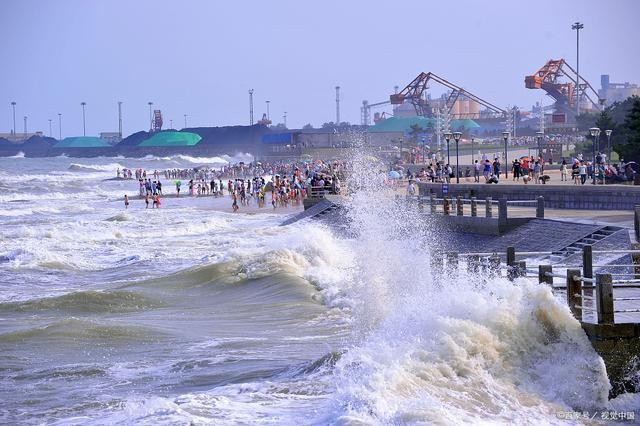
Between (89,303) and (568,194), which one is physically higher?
(568,194)

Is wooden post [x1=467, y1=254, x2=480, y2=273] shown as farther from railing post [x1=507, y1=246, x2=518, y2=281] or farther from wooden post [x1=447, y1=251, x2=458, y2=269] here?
railing post [x1=507, y1=246, x2=518, y2=281]

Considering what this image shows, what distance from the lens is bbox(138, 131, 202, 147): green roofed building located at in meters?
187

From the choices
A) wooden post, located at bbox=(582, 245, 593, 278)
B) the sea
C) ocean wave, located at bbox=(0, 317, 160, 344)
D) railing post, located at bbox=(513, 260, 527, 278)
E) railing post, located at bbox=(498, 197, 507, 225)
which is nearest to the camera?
the sea

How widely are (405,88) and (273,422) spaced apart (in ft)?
454

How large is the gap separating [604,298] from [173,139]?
18236 cm

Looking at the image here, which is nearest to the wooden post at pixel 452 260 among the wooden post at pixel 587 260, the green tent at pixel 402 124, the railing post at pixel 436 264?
the railing post at pixel 436 264

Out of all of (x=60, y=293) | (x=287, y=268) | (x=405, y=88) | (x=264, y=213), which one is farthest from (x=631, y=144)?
(x=405, y=88)

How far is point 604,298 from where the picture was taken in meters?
10.3

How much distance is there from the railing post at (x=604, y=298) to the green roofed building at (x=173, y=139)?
178m

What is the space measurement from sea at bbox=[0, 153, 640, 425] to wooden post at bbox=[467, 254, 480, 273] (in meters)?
0.32

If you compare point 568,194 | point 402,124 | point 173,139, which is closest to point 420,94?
point 402,124

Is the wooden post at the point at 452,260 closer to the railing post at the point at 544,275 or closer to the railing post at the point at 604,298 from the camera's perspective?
the railing post at the point at 544,275

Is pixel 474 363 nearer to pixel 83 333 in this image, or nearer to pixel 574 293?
pixel 574 293

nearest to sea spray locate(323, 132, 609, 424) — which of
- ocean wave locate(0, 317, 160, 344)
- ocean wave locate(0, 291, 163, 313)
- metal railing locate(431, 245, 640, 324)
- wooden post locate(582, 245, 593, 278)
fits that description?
metal railing locate(431, 245, 640, 324)
